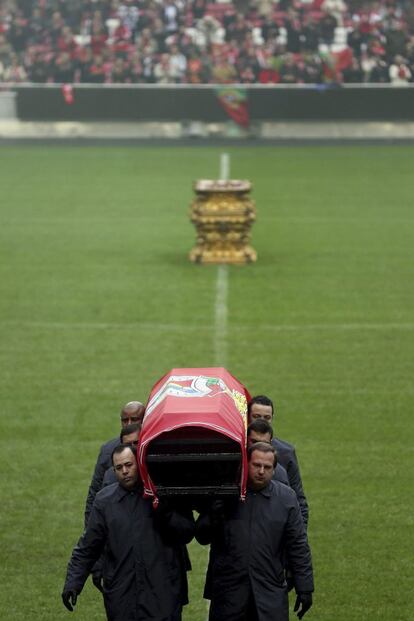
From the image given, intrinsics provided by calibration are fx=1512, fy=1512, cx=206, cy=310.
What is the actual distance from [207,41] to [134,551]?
39.5m

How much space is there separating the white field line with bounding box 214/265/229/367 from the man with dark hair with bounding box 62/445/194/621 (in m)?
8.22

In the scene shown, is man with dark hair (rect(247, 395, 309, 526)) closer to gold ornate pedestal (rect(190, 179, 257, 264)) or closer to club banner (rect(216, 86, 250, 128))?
gold ornate pedestal (rect(190, 179, 257, 264))

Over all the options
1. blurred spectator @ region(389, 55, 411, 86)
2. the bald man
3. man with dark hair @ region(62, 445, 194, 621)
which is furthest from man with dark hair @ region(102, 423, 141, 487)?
blurred spectator @ region(389, 55, 411, 86)

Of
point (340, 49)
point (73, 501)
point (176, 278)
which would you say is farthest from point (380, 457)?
point (340, 49)

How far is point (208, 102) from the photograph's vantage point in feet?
132

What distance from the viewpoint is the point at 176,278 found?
2177 cm

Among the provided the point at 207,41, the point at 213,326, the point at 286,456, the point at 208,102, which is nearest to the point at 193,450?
the point at 286,456

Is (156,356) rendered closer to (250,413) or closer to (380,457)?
(380,457)

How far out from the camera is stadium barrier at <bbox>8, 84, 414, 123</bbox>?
40062 mm

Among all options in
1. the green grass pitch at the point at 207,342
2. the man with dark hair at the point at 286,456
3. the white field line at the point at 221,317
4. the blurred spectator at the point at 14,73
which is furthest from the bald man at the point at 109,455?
the blurred spectator at the point at 14,73

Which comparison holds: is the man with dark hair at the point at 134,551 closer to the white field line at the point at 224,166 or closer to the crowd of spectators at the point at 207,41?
the white field line at the point at 224,166

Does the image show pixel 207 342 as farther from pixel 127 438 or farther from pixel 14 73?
pixel 14 73

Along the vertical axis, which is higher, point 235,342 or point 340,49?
point 340,49

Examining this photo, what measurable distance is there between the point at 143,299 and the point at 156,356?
128 inches
